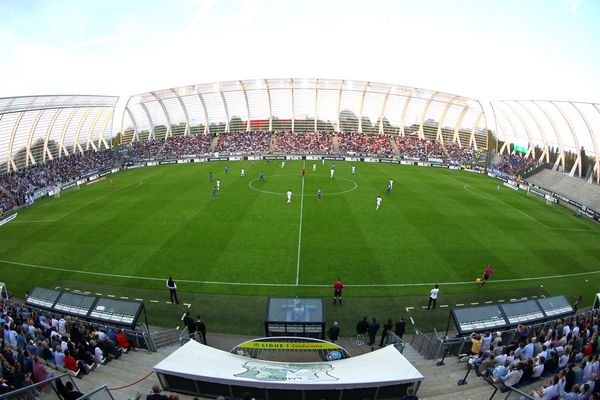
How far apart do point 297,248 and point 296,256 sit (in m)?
1.07

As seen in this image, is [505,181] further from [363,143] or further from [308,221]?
[308,221]

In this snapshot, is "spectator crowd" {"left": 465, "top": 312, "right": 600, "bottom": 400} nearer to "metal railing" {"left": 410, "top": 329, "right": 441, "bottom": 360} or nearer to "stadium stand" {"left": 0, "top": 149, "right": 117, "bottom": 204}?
"metal railing" {"left": 410, "top": 329, "right": 441, "bottom": 360}

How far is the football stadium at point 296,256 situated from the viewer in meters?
9.17

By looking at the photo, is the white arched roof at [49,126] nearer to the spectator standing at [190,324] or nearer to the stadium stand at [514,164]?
the spectator standing at [190,324]

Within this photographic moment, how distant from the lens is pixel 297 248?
21594 millimetres

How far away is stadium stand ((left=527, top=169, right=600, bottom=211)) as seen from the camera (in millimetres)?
34062

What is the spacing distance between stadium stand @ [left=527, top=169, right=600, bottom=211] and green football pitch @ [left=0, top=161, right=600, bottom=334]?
3.80m

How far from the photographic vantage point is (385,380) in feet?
25.2

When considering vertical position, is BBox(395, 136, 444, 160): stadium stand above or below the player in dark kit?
above

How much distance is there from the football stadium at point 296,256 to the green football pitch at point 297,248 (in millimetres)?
161

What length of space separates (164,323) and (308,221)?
13518 millimetres

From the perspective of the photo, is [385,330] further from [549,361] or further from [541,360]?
[549,361]

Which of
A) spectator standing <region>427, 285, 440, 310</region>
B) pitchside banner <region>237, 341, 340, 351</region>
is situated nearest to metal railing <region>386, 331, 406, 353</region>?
pitchside banner <region>237, 341, 340, 351</region>

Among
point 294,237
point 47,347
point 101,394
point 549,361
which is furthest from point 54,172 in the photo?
point 549,361
